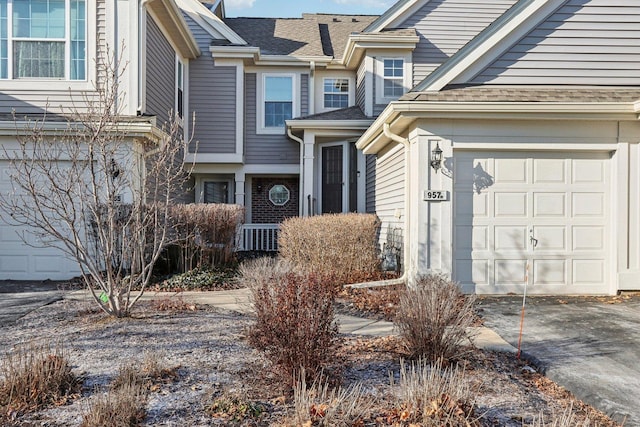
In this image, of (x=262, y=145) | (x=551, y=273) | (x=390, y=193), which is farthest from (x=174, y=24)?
(x=551, y=273)

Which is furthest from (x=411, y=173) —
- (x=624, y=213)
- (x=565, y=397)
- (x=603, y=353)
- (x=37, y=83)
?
(x=37, y=83)

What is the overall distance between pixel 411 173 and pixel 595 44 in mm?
3734

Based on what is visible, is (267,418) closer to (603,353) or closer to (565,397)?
(565,397)

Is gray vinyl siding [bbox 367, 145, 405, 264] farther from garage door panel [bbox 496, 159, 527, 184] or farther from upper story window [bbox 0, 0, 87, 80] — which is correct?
upper story window [bbox 0, 0, 87, 80]

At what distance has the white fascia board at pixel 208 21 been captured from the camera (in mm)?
14281

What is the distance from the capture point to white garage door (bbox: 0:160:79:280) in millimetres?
9305

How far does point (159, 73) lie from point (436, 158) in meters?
6.94

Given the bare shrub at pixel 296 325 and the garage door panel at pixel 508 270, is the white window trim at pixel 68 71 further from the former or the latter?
the garage door panel at pixel 508 270

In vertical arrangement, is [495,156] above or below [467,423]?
above

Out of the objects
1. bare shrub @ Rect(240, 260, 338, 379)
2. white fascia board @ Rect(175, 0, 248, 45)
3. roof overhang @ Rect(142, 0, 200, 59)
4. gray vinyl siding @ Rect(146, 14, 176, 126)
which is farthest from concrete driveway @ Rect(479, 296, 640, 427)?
white fascia board @ Rect(175, 0, 248, 45)

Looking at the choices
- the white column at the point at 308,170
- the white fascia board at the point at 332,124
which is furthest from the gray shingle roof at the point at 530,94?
the white column at the point at 308,170

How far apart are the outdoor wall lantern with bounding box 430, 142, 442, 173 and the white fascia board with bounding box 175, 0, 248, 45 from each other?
8.59 metres

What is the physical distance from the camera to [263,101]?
49.3 ft

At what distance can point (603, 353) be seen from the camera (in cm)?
486
